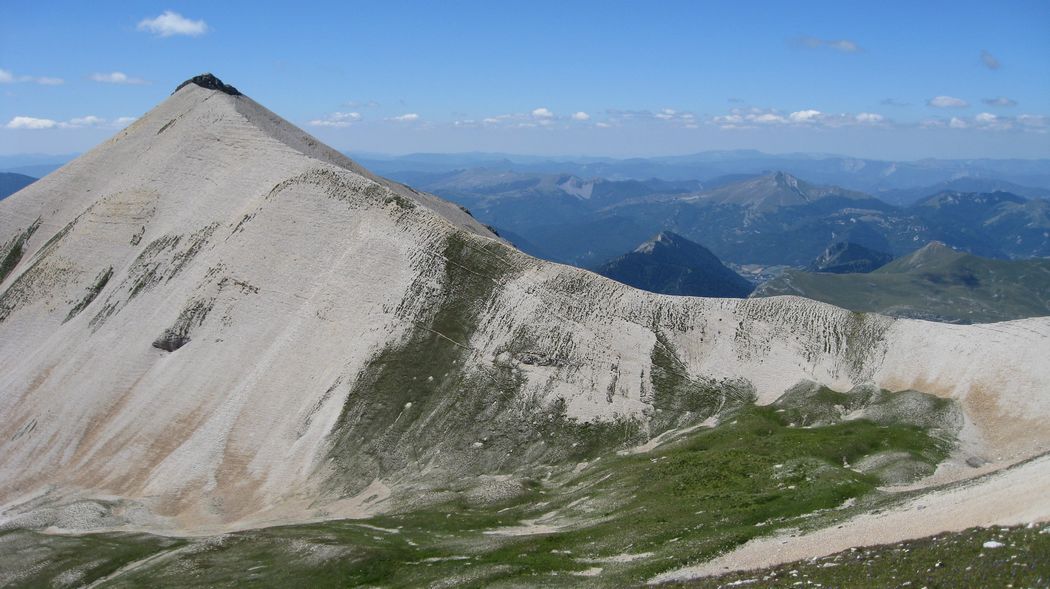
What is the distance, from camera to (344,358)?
123500 millimetres

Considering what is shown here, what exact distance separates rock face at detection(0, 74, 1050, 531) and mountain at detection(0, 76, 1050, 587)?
1.51 ft

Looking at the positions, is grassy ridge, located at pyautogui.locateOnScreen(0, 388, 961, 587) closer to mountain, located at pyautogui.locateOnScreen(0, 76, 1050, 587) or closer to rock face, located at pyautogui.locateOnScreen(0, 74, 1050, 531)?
mountain, located at pyautogui.locateOnScreen(0, 76, 1050, 587)

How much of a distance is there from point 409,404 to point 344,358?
16955 mm

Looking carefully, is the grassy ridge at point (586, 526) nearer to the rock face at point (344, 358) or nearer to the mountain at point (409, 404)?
the mountain at point (409, 404)

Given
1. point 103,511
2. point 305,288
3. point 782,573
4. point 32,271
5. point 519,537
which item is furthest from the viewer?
point 32,271

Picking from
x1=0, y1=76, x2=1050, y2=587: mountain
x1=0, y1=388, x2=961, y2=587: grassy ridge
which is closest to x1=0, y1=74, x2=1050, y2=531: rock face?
x1=0, y1=76, x2=1050, y2=587: mountain

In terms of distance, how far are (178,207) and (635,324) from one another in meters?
111

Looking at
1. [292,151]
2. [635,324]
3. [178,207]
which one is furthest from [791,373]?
[178,207]

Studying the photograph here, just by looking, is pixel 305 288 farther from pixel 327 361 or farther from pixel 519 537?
pixel 519 537

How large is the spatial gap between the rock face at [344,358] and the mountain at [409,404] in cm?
46

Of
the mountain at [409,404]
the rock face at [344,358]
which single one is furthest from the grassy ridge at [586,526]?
the rock face at [344,358]

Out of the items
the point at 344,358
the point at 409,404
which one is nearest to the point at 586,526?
the point at 409,404

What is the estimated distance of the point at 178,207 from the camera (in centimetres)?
16288

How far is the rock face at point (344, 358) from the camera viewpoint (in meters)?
103
